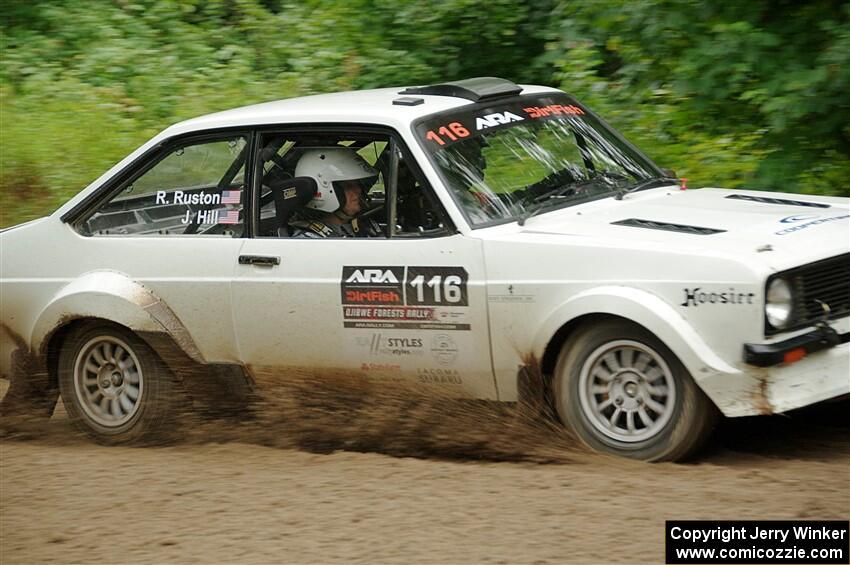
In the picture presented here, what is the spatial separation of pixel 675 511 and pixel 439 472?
112cm

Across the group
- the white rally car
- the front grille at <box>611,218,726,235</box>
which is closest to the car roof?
the white rally car

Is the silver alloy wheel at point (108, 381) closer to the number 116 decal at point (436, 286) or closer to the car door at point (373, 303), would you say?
the car door at point (373, 303)

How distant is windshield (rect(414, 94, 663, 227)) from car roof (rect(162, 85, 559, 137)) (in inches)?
3.6

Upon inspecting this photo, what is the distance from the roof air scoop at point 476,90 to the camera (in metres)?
6.09

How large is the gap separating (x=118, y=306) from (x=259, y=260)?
84 centimetres

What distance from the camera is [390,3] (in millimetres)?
11117

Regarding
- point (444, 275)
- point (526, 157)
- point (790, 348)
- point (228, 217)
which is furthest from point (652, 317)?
point (228, 217)

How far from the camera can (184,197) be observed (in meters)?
6.27

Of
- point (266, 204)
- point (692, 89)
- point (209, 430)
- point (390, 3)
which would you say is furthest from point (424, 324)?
point (390, 3)

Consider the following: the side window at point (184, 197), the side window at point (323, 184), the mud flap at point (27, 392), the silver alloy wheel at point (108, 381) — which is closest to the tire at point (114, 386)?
the silver alloy wheel at point (108, 381)

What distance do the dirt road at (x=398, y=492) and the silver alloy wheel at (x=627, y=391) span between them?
0.16 m

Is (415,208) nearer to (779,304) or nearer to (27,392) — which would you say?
(779,304)

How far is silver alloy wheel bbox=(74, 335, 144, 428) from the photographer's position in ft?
21.1

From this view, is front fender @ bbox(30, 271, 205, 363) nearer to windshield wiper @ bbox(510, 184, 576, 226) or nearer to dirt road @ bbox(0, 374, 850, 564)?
dirt road @ bbox(0, 374, 850, 564)
